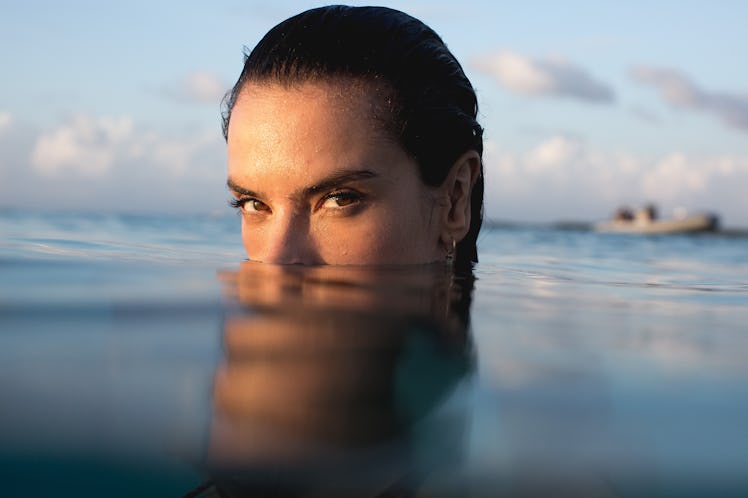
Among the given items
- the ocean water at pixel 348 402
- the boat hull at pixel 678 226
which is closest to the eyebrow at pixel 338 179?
the ocean water at pixel 348 402

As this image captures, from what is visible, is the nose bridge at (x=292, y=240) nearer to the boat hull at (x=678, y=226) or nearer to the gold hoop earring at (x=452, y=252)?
the gold hoop earring at (x=452, y=252)

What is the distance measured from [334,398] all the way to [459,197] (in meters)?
1.98

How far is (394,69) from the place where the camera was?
2252mm

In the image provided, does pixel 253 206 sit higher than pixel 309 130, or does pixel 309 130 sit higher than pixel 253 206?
pixel 309 130

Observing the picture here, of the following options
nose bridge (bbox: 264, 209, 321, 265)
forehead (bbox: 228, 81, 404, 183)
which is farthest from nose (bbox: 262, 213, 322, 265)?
forehead (bbox: 228, 81, 404, 183)

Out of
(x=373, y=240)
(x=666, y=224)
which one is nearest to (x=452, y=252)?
(x=373, y=240)

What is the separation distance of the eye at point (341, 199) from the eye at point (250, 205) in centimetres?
24

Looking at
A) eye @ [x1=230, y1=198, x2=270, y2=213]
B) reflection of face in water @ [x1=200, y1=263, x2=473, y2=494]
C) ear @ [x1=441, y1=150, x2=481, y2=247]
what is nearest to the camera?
reflection of face in water @ [x1=200, y1=263, x2=473, y2=494]

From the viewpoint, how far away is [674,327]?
107 centimetres

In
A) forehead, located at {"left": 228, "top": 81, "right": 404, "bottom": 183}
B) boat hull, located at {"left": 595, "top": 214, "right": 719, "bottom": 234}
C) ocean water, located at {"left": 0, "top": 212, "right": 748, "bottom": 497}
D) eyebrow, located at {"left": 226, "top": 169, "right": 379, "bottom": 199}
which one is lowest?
ocean water, located at {"left": 0, "top": 212, "right": 748, "bottom": 497}

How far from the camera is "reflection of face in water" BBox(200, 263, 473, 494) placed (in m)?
0.44

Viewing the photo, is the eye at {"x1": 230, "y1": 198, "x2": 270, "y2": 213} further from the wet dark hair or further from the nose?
the wet dark hair

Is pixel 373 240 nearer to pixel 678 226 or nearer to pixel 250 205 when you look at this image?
pixel 250 205

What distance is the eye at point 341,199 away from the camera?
1.98 m
